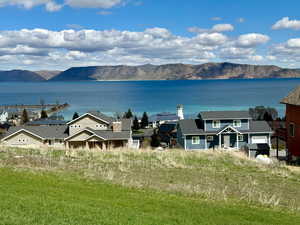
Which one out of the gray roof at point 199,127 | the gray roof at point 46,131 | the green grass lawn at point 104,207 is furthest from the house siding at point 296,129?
the gray roof at point 46,131

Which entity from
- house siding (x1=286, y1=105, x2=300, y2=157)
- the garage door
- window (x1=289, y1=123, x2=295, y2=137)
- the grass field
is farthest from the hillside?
the garage door

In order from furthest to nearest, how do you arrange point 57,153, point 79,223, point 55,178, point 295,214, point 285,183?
point 57,153 → point 285,183 → point 55,178 → point 295,214 → point 79,223

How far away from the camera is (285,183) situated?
742 inches

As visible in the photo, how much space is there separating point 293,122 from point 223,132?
1177 centimetres

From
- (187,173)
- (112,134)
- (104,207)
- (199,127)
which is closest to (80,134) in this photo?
(112,134)

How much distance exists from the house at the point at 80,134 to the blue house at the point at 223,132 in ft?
23.1

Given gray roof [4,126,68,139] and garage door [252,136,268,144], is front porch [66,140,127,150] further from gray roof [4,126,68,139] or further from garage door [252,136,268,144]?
garage door [252,136,268,144]

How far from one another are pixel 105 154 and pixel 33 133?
1992cm

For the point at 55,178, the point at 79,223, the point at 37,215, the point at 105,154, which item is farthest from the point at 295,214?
the point at 105,154

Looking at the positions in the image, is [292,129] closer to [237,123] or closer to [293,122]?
[293,122]

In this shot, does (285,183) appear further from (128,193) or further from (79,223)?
(79,223)

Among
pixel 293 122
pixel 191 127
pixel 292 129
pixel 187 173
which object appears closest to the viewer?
pixel 187 173

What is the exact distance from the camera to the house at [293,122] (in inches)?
1177

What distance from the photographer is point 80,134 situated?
134 ft
